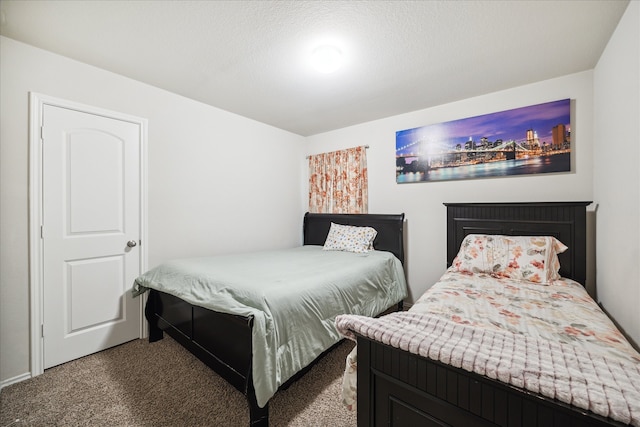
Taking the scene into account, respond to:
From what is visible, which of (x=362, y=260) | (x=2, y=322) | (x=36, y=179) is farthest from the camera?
(x=362, y=260)

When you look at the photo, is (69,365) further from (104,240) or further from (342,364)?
(342,364)

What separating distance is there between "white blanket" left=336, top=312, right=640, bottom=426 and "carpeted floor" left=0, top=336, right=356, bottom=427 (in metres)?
0.93

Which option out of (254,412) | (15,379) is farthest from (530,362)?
(15,379)

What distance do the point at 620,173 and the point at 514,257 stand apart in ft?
2.81

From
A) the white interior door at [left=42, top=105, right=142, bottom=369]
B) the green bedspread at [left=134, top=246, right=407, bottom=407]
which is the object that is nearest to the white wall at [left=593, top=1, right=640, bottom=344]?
the green bedspread at [left=134, top=246, right=407, bottom=407]

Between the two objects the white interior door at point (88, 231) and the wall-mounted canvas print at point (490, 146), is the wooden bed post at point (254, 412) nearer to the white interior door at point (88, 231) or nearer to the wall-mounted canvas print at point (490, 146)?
the white interior door at point (88, 231)

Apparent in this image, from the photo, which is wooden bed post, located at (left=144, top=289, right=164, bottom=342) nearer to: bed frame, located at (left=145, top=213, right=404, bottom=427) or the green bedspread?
bed frame, located at (left=145, top=213, right=404, bottom=427)

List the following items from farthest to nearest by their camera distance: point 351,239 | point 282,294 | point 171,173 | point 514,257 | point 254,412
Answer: point 351,239, point 171,173, point 514,257, point 282,294, point 254,412

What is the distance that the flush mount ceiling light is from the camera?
1.89 meters

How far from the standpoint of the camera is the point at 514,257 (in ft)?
7.09

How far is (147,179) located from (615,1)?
3.60 m

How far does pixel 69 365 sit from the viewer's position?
205 centimetres

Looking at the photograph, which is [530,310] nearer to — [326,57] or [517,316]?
[517,316]

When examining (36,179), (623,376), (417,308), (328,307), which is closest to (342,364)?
(328,307)
